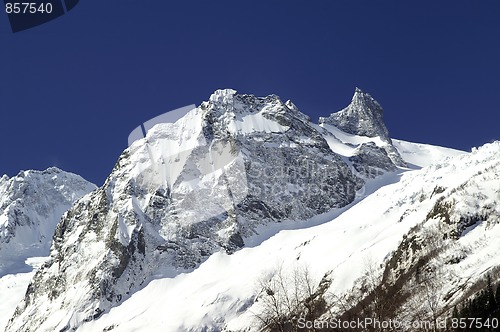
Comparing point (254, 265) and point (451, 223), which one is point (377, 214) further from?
point (451, 223)

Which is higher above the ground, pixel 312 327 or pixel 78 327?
pixel 312 327

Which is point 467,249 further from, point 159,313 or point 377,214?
point 159,313

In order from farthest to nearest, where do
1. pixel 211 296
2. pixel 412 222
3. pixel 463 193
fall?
pixel 211 296 → pixel 412 222 → pixel 463 193

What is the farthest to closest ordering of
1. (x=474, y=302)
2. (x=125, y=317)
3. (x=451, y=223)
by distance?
(x=125, y=317) → (x=451, y=223) → (x=474, y=302)

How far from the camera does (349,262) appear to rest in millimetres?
144625

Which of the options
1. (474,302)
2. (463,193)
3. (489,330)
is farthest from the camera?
(463,193)

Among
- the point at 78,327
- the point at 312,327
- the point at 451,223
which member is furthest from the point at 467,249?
the point at 78,327

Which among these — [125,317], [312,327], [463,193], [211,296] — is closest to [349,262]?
[463,193]

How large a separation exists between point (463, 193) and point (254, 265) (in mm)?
71648

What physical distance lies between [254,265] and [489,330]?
128164 mm

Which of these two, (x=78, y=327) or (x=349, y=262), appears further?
(x=78, y=327)

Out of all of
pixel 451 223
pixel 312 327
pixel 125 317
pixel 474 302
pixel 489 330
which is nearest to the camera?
pixel 312 327

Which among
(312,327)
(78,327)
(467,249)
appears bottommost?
(78,327)

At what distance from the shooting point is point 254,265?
188125 millimetres
